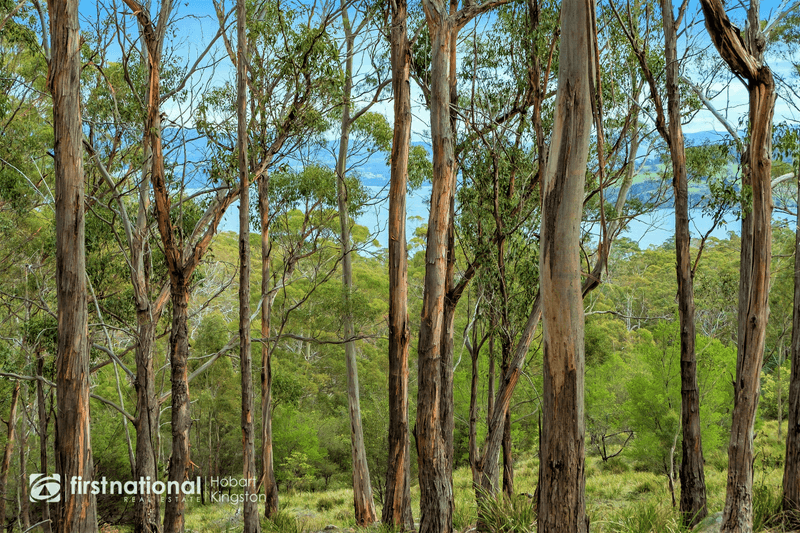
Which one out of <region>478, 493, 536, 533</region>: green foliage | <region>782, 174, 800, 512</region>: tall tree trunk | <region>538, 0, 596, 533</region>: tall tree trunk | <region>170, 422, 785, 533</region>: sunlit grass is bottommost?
<region>170, 422, 785, 533</region>: sunlit grass

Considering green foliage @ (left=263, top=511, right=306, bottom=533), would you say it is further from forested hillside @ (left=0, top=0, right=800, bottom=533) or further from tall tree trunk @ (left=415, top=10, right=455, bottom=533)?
tall tree trunk @ (left=415, top=10, right=455, bottom=533)

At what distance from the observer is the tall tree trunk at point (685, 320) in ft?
21.5

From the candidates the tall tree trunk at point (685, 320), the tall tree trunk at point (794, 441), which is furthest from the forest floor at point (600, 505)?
the tall tree trunk at point (685, 320)

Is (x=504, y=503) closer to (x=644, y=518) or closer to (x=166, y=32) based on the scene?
(x=644, y=518)

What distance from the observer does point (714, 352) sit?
12500 mm

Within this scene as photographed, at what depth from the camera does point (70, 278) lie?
4941 millimetres

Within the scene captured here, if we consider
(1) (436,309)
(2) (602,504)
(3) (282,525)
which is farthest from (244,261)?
(2) (602,504)

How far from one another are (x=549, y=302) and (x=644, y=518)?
11.5ft

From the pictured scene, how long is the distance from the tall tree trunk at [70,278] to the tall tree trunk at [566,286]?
13.7ft

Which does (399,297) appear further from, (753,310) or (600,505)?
(600,505)

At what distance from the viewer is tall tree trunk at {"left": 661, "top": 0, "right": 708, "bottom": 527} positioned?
6.55 m

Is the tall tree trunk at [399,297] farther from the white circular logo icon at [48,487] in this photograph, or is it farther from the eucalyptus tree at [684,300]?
the white circular logo icon at [48,487]

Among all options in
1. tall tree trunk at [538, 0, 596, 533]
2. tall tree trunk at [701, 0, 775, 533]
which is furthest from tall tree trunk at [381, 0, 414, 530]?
tall tree trunk at [538, 0, 596, 533]

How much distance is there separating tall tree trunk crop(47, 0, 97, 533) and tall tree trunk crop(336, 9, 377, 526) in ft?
14.5
